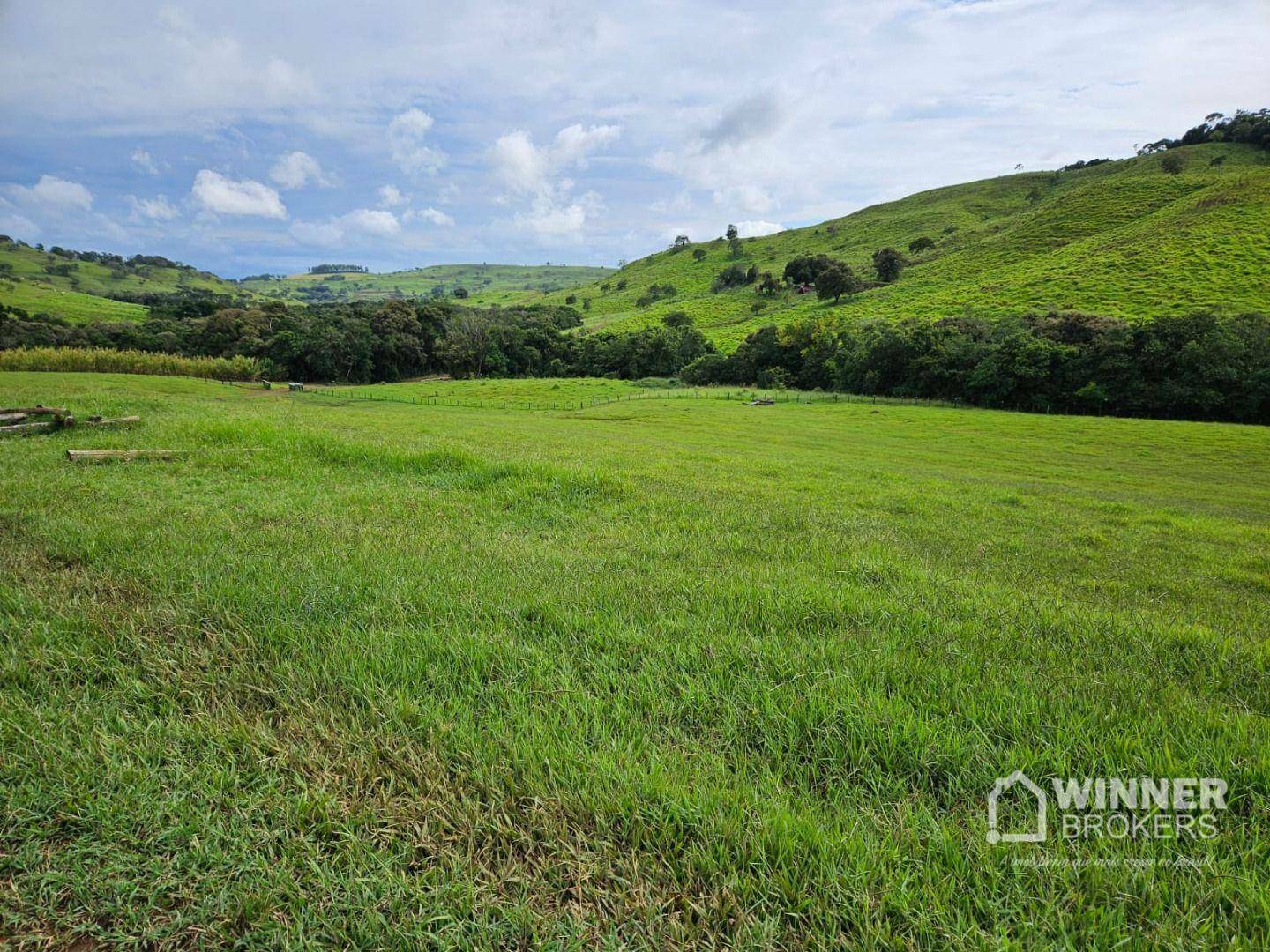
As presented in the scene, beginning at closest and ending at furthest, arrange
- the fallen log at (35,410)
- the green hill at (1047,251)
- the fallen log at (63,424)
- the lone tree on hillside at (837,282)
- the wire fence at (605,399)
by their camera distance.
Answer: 1. the fallen log at (35,410)
2. the fallen log at (63,424)
3. the wire fence at (605,399)
4. the green hill at (1047,251)
5. the lone tree on hillside at (837,282)

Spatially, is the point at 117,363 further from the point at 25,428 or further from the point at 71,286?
the point at 71,286

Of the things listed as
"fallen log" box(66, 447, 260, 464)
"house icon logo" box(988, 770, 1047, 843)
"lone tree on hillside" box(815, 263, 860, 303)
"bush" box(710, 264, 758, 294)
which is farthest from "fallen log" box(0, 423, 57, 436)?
"bush" box(710, 264, 758, 294)

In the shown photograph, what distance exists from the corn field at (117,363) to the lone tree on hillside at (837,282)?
105m

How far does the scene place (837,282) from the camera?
115125 mm

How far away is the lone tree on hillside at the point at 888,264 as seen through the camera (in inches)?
4756

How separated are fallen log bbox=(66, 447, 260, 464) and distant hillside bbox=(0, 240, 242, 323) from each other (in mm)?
134680

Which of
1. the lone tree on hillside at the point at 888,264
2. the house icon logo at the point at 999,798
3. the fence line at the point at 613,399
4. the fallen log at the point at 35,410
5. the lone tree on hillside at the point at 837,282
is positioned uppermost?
the lone tree on hillside at the point at 888,264

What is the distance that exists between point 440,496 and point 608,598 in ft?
16.3

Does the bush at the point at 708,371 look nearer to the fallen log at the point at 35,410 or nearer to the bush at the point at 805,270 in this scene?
the bush at the point at 805,270

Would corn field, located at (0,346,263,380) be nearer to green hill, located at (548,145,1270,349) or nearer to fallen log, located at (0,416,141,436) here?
fallen log, located at (0,416,141,436)

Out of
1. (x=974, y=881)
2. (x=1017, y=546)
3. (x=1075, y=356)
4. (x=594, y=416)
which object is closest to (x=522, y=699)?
(x=974, y=881)

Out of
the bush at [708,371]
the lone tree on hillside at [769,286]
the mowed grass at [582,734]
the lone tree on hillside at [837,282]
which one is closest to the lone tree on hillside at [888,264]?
the lone tree on hillside at [837,282]

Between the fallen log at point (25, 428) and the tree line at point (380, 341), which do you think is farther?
the tree line at point (380, 341)

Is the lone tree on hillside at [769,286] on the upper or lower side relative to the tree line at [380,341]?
upper
